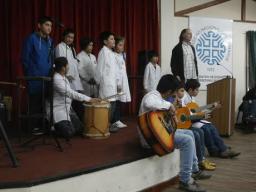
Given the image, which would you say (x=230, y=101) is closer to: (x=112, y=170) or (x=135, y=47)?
(x=135, y=47)

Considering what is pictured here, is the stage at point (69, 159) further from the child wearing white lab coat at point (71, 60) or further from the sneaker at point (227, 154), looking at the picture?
the sneaker at point (227, 154)

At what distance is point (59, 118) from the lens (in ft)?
12.2

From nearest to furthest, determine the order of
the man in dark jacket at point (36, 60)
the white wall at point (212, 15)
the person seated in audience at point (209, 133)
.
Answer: the man in dark jacket at point (36, 60)
the person seated in audience at point (209, 133)
the white wall at point (212, 15)

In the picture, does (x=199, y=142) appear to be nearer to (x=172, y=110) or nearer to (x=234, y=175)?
(x=234, y=175)

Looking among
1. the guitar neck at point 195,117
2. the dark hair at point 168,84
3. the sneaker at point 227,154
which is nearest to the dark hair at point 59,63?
the dark hair at point 168,84

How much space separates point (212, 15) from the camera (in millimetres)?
7039

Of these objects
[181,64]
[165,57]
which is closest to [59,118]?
[181,64]

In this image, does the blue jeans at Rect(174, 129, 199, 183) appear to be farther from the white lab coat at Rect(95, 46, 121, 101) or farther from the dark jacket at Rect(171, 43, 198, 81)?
the dark jacket at Rect(171, 43, 198, 81)

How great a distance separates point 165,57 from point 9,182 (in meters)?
4.67

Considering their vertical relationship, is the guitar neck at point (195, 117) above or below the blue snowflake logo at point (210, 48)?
below

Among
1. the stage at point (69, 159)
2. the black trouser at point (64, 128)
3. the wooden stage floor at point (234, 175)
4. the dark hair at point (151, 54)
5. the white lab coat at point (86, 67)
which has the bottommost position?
the wooden stage floor at point (234, 175)

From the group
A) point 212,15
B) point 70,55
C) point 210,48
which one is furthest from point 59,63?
point 212,15

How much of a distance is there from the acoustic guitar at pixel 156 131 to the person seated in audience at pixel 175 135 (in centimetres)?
9

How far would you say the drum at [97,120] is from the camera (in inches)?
150
